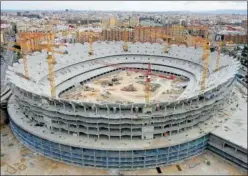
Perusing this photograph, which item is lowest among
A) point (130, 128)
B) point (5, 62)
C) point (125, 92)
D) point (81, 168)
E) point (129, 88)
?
point (81, 168)

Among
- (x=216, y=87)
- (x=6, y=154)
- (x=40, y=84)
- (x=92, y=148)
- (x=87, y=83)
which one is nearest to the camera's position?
(x=92, y=148)

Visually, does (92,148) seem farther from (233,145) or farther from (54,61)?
(54,61)

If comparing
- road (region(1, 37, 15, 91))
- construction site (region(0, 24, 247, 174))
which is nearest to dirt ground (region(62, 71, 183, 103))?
construction site (region(0, 24, 247, 174))

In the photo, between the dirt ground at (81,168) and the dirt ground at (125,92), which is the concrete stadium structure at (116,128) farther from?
the dirt ground at (125,92)

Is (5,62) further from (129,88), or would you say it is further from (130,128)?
(130,128)

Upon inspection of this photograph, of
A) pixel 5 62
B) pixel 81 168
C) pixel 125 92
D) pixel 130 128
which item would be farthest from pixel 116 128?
pixel 5 62

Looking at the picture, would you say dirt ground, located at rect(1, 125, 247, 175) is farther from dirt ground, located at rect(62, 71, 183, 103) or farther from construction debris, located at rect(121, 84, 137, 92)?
construction debris, located at rect(121, 84, 137, 92)

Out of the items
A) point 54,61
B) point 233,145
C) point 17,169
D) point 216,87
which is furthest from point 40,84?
point 233,145
